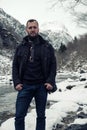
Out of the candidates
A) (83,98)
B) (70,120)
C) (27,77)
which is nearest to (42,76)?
(27,77)

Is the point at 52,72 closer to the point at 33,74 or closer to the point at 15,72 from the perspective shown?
the point at 33,74

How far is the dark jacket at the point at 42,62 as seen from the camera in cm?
647

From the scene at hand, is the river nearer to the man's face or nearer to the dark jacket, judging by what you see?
the dark jacket

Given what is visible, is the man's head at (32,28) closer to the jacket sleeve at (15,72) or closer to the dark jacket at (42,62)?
the dark jacket at (42,62)

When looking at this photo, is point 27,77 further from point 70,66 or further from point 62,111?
point 70,66

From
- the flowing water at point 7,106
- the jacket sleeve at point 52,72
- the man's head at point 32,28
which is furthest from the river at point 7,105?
the man's head at point 32,28

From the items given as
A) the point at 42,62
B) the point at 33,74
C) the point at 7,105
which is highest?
the point at 42,62

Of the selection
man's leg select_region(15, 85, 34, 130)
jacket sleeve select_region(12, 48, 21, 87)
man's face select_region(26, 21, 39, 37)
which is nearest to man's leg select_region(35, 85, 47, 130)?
man's leg select_region(15, 85, 34, 130)

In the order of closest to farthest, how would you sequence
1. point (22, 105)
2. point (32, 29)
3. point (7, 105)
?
point (22, 105)
point (32, 29)
point (7, 105)

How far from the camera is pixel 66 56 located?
14650cm

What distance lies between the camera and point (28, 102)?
6.46 meters

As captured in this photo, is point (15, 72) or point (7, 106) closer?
point (15, 72)

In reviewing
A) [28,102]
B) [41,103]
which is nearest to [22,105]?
[28,102]

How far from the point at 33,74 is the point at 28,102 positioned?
20.1 inches
